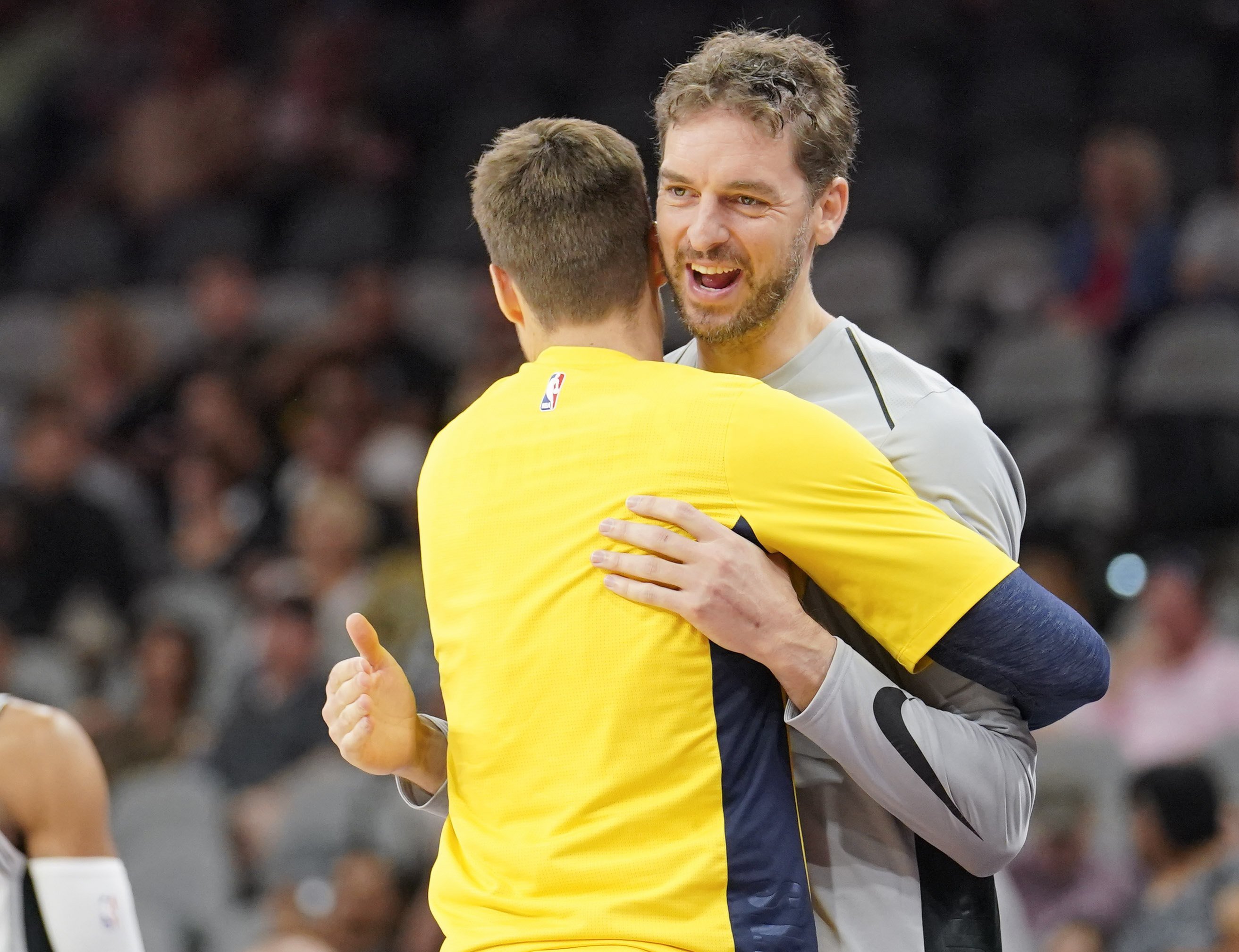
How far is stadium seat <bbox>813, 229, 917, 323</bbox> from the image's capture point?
746 cm

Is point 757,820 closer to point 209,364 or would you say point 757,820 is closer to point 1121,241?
point 1121,241

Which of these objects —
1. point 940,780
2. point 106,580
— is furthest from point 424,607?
point 940,780

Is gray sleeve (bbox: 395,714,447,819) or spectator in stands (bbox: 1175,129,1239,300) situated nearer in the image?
gray sleeve (bbox: 395,714,447,819)

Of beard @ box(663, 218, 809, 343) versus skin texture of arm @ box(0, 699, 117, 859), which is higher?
beard @ box(663, 218, 809, 343)

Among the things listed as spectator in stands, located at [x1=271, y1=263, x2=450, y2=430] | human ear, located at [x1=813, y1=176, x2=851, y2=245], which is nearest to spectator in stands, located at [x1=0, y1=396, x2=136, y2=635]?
spectator in stands, located at [x1=271, y1=263, x2=450, y2=430]

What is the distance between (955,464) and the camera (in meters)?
2.34

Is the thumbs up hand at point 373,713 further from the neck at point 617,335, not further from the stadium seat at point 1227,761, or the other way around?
the stadium seat at point 1227,761

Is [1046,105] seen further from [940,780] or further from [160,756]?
[940,780]

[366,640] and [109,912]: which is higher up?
[366,640]

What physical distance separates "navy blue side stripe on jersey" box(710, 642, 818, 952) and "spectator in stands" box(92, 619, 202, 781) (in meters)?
4.84

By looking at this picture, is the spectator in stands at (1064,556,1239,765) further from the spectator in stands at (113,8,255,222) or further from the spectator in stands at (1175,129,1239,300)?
the spectator in stands at (113,8,255,222)

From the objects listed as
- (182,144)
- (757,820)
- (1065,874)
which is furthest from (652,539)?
(182,144)

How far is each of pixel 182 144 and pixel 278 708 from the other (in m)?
4.67

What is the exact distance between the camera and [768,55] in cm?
245
